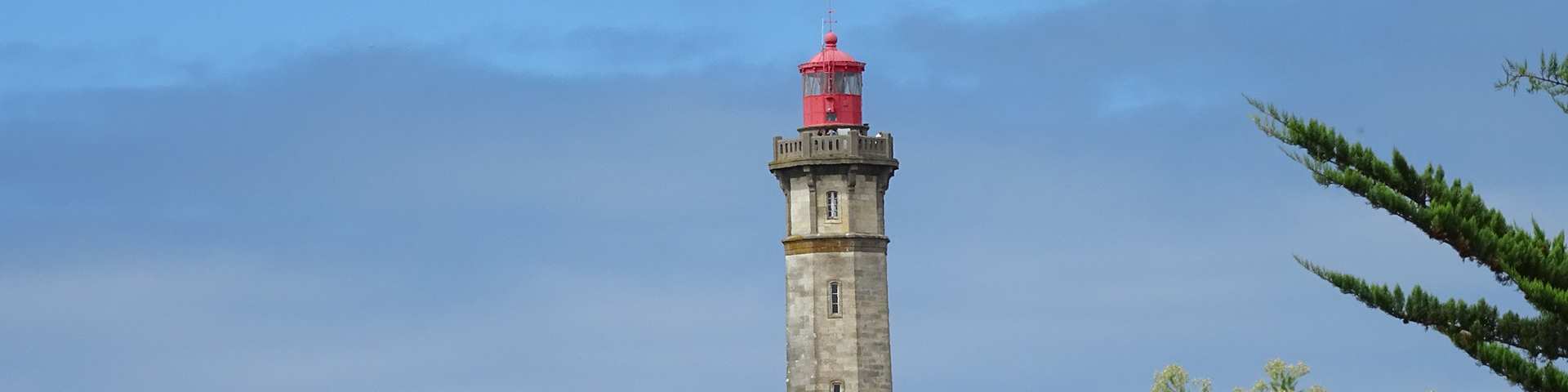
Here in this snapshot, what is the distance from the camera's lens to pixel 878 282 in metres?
90.1

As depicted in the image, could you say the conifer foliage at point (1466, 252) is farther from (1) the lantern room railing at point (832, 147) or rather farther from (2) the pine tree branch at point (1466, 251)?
(1) the lantern room railing at point (832, 147)

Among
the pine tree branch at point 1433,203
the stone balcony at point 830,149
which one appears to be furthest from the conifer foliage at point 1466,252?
the stone balcony at point 830,149

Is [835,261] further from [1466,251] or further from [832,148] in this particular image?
[1466,251]

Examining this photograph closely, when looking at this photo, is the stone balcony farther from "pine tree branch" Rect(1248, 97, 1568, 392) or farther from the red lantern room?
"pine tree branch" Rect(1248, 97, 1568, 392)

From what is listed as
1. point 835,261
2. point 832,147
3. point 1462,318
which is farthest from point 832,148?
point 1462,318

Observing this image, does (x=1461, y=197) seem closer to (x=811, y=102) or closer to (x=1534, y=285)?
(x=1534, y=285)

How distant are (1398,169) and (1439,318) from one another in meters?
2.45

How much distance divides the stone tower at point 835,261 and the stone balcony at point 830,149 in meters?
0.02

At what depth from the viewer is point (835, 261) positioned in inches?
3531

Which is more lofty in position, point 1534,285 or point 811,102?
point 811,102

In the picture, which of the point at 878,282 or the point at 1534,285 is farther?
the point at 878,282

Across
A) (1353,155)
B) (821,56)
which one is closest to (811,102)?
Answer: (821,56)

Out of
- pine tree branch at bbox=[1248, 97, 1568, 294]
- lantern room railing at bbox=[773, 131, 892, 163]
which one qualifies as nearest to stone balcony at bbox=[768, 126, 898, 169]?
lantern room railing at bbox=[773, 131, 892, 163]

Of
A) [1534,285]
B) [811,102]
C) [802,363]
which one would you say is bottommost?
[1534,285]
